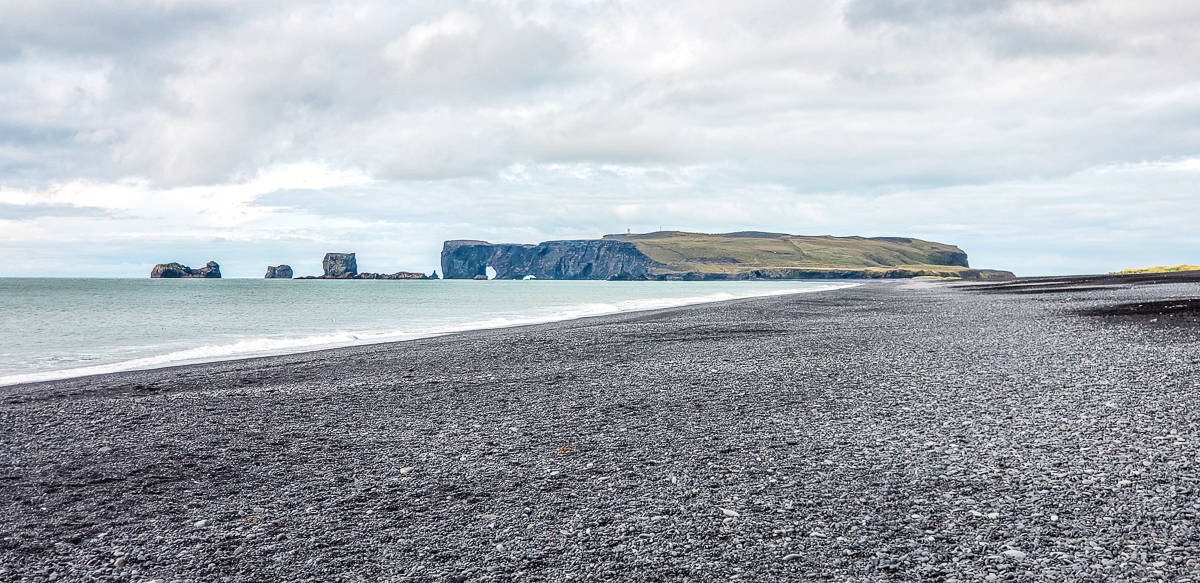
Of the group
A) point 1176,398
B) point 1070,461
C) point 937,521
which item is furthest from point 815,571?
point 1176,398

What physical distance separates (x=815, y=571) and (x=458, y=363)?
1173 cm

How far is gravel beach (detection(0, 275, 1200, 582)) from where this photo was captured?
4500 mm

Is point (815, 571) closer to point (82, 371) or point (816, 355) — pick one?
point (816, 355)

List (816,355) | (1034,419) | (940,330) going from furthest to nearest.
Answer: (940,330) < (816,355) < (1034,419)

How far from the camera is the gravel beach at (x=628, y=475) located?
4500 mm

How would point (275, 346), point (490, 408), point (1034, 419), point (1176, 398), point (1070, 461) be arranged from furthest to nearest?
point (275, 346)
point (490, 408)
point (1176, 398)
point (1034, 419)
point (1070, 461)

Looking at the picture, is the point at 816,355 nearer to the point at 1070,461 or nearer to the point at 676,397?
the point at 676,397

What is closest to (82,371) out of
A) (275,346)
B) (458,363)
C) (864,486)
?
(275,346)

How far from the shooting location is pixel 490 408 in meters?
9.77

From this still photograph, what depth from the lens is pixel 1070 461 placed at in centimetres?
622

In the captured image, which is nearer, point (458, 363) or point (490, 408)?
point (490, 408)

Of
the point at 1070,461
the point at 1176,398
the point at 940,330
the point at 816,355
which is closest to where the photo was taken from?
the point at 1070,461

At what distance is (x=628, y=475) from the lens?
630cm

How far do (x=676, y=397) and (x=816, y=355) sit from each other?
5.44 meters
